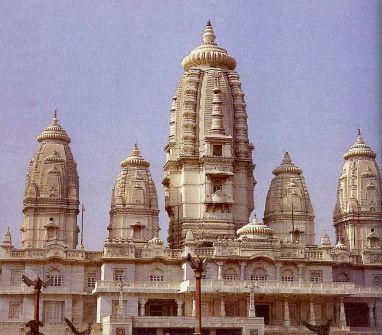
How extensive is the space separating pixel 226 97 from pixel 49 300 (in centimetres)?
2469

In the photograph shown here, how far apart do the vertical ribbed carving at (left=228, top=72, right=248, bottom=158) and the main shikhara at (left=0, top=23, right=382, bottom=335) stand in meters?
0.12

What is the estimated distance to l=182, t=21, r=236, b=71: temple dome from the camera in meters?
79.9

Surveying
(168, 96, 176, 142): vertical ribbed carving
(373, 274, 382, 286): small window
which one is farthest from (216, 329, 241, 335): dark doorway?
(168, 96, 176, 142): vertical ribbed carving

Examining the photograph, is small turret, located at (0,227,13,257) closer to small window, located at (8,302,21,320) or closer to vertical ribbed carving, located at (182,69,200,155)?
small window, located at (8,302,21,320)

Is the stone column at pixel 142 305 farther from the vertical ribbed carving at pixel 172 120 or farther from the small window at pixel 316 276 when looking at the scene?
the vertical ribbed carving at pixel 172 120

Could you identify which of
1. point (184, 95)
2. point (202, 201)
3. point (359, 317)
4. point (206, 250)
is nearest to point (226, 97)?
point (184, 95)

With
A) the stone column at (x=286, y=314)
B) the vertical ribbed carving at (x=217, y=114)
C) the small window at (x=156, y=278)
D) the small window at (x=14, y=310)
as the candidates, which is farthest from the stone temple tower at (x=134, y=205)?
the stone column at (x=286, y=314)

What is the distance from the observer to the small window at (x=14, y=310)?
68406mm

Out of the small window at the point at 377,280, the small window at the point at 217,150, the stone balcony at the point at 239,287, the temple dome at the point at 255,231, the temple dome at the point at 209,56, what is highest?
the temple dome at the point at 209,56

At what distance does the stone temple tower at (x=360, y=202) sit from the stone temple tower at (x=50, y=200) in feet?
89.7

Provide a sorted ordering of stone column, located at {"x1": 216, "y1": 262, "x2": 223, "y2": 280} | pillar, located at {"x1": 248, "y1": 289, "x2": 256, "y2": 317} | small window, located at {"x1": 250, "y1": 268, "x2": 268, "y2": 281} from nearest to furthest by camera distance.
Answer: pillar, located at {"x1": 248, "y1": 289, "x2": 256, "y2": 317} → stone column, located at {"x1": 216, "y1": 262, "x2": 223, "y2": 280} → small window, located at {"x1": 250, "y1": 268, "x2": 268, "y2": 281}

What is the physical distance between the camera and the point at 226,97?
256 feet

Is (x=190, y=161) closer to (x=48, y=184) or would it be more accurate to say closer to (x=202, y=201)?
(x=202, y=201)

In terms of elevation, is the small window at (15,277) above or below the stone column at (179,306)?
above
